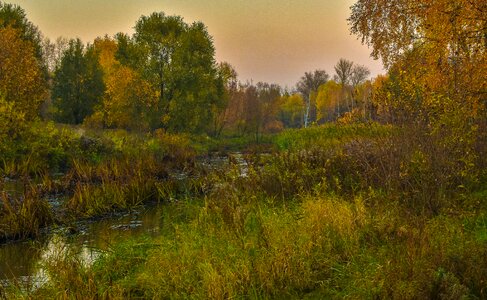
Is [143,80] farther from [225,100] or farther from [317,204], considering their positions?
[317,204]

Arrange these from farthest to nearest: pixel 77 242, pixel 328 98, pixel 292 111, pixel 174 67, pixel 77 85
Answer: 1. pixel 292 111
2. pixel 328 98
3. pixel 77 85
4. pixel 174 67
5. pixel 77 242

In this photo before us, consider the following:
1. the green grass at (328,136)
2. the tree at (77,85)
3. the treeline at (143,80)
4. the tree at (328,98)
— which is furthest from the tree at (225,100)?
the tree at (328,98)

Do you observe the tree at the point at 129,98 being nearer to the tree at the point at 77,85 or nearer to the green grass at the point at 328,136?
the tree at the point at 77,85

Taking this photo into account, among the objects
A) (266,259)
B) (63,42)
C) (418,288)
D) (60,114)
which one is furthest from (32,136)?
(63,42)

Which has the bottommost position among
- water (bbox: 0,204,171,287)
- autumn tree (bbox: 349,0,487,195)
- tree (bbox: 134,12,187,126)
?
water (bbox: 0,204,171,287)

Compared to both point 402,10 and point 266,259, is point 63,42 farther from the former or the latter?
point 266,259

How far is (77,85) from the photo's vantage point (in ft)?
123

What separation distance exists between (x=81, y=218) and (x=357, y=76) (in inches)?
2757


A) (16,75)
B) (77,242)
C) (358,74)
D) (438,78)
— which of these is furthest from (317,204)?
(358,74)

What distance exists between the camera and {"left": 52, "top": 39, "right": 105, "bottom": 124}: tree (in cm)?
3697

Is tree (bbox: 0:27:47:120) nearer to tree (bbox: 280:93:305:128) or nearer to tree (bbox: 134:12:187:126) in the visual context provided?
tree (bbox: 134:12:187:126)

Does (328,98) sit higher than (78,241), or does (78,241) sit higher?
(328,98)

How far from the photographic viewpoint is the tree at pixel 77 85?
37.0 meters

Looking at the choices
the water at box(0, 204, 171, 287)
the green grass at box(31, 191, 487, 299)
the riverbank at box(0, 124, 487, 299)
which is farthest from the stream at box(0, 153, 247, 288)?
the green grass at box(31, 191, 487, 299)
